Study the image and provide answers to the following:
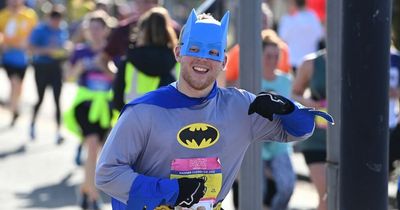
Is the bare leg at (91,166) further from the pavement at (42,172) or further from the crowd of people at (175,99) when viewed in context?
the pavement at (42,172)

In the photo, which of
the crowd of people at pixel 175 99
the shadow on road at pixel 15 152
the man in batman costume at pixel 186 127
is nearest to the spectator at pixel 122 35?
the crowd of people at pixel 175 99

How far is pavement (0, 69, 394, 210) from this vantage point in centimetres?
941

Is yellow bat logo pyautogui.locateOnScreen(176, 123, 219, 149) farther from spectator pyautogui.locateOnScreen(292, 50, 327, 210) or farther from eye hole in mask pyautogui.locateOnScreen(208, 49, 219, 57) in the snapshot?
spectator pyautogui.locateOnScreen(292, 50, 327, 210)

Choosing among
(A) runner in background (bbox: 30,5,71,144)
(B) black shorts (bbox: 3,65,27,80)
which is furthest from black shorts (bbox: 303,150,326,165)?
(B) black shorts (bbox: 3,65,27,80)

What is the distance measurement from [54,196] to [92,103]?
1388 millimetres

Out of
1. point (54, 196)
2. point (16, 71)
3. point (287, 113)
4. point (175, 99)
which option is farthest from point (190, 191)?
point (16, 71)

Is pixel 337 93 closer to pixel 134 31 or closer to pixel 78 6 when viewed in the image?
pixel 134 31

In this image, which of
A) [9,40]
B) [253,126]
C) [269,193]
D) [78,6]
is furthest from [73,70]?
[78,6]

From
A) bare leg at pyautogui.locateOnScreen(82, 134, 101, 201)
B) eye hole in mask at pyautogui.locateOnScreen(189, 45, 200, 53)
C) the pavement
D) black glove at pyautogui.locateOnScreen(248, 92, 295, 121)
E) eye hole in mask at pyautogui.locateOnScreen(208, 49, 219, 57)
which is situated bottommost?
the pavement

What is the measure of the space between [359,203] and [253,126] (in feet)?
1.97

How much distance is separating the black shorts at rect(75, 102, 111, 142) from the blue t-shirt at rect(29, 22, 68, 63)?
400 cm

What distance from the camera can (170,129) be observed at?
3.74 meters

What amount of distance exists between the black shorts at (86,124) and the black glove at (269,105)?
5012mm

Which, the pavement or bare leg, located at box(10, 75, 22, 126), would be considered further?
bare leg, located at box(10, 75, 22, 126)
